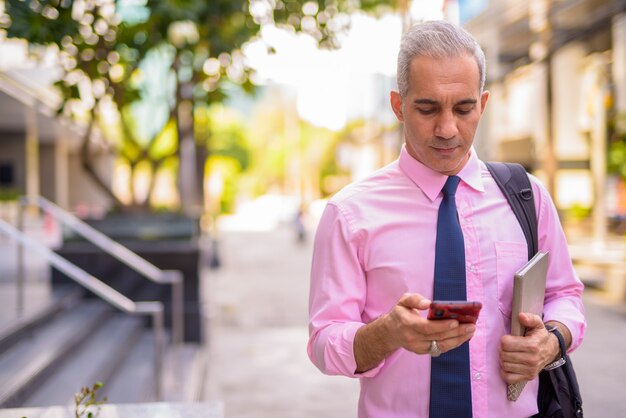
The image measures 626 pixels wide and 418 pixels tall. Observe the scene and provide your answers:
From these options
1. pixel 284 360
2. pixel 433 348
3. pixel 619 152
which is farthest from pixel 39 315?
pixel 619 152

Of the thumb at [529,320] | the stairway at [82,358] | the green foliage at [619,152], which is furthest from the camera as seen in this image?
the green foliage at [619,152]

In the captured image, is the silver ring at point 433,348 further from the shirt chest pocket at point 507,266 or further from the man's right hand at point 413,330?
the shirt chest pocket at point 507,266

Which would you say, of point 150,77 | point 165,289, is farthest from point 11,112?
point 165,289

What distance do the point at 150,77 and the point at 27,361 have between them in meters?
7.64

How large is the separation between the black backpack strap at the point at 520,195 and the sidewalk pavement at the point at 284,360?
472 cm

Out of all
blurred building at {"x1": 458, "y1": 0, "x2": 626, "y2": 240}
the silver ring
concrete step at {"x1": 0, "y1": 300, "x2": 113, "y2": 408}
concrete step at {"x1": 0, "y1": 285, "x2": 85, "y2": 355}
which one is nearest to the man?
the silver ring

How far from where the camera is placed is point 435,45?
1764 mm

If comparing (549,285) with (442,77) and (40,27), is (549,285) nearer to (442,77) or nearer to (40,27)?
(442,77)

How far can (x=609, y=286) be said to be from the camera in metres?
12.5

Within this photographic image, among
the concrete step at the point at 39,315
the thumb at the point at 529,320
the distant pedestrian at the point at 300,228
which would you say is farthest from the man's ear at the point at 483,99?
the distant pedestrian at the point at 300,228

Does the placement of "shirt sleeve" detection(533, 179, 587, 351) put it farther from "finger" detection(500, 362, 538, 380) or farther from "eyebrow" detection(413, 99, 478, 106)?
"eyebrow" detection(413, 99, 478, 106)

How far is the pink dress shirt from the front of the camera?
1.84 metres

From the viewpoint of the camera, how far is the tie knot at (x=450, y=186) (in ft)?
6.29

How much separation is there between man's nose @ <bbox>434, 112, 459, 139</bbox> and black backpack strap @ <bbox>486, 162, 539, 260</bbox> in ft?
1.06
